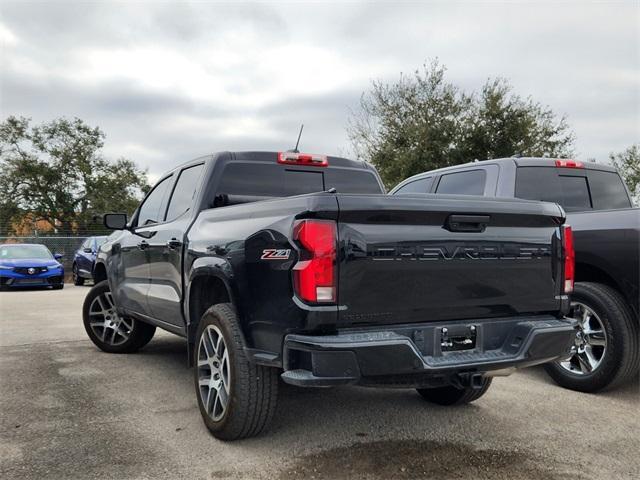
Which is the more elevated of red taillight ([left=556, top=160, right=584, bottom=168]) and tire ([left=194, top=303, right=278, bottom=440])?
red taillight ([left=556, top=160, right=584, bottom=168])

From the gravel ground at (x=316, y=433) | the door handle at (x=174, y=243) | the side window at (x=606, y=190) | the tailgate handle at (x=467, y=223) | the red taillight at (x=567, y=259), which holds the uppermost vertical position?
the side window at (x=606, y=190)

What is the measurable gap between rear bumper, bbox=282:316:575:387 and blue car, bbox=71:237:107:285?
16.2 metres

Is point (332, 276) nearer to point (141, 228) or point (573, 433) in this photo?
point (573, 433)

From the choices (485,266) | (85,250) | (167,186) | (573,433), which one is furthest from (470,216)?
(85,250)

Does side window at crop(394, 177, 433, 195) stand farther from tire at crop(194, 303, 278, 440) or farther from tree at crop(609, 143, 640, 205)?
tree at crop(609, 143, 640, 205)

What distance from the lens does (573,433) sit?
12.0 feet

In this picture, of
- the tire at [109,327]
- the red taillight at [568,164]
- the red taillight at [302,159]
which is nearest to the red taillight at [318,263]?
the red taillight at [302,159]

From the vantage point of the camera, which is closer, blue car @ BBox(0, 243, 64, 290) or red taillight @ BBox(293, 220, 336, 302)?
red taillight @ BBox(293, 220, 336, 302)

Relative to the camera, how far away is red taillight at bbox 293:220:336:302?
107 inches

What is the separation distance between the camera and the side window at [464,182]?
232 inches

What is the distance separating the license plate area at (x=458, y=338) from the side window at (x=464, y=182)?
3072 millimetres

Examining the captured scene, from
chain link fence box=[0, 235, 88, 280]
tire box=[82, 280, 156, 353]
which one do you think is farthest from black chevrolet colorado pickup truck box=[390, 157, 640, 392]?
chain link fence box=[0, 235, 88, 280]

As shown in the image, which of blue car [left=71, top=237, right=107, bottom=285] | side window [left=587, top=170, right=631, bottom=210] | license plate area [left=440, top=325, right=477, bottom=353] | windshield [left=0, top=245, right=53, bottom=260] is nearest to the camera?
license plate area [left=440, top=325, right=477, bottom=353]

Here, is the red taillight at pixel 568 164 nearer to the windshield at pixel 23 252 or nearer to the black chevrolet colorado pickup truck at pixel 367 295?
the black chevrolet colorado pickup truck at pixel 367 295
